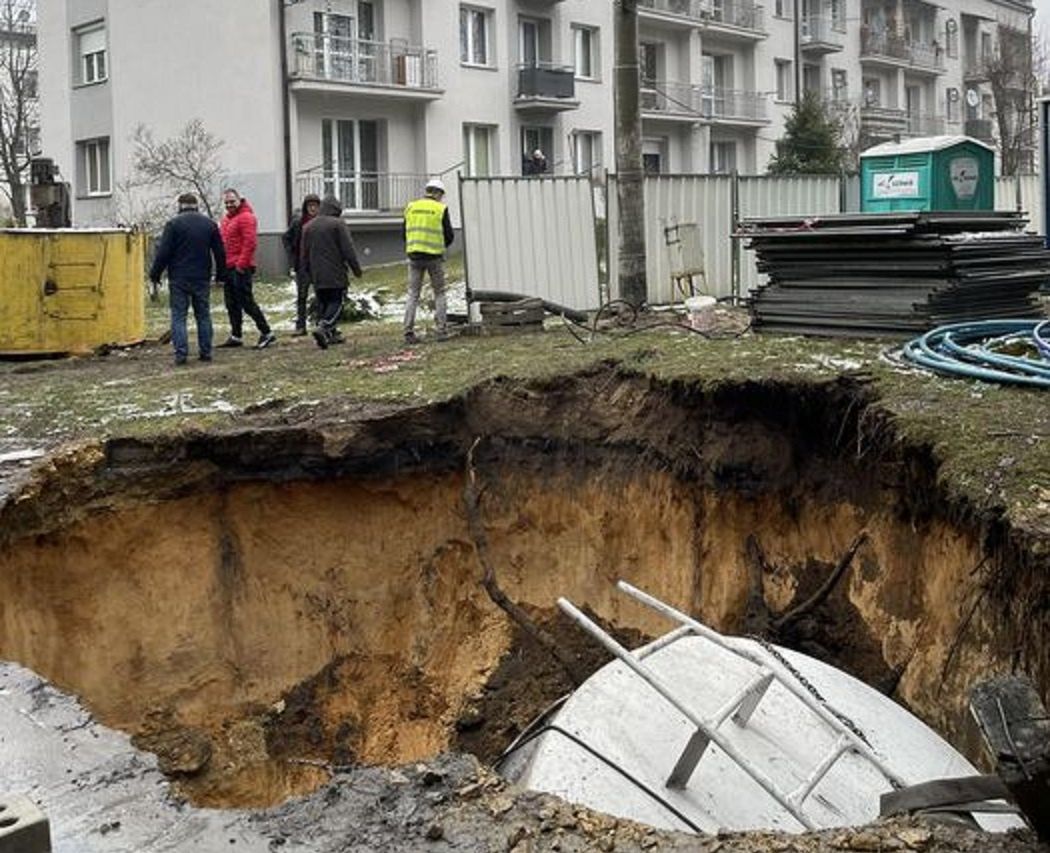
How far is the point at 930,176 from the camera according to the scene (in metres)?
14.6

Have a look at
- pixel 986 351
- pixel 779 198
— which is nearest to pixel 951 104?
pixel 779 198

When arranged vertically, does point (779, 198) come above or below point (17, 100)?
below

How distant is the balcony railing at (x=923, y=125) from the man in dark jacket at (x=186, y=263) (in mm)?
40467

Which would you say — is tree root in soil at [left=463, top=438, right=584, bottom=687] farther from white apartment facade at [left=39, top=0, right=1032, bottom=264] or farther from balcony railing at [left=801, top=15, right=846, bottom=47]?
balcony railing at [left=801, top=15, right=846, bottom=47]

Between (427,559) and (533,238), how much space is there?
5.62m

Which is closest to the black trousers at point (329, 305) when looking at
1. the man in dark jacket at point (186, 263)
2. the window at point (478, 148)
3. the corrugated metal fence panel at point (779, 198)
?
the man in dark jacket at point (186, 263)

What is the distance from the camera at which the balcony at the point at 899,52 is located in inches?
1801

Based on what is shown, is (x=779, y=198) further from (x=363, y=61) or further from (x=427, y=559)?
(x=363, y=61)

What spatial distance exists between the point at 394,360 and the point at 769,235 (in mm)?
3670

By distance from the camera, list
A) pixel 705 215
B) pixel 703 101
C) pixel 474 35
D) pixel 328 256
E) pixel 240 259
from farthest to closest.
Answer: pixel 703 101
pixel 474 35
pixel 705 215
pixel 240 259
pixel 328 256

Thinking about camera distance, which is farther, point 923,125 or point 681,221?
point 923,125

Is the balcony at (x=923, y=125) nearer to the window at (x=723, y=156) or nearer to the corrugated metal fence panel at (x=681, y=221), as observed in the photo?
Result: the window at (x=723, y=156)

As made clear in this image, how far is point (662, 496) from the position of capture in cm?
917

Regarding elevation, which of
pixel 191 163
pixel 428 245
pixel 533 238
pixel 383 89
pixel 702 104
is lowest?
pixel 428 245
